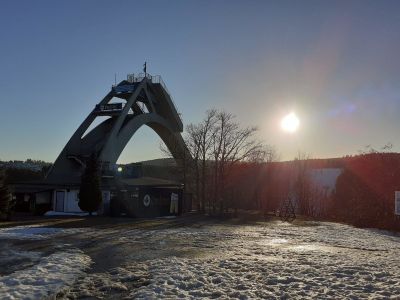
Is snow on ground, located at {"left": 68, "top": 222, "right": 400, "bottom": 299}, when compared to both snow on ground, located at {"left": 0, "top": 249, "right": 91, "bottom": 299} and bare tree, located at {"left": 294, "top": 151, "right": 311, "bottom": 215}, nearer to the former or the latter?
snow on ground, located at {"left": 0, "top": 249, "right": 91, "bottom": 299}

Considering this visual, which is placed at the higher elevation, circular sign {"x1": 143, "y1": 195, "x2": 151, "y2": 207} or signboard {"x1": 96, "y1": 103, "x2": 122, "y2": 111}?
signboard {"x1": 96, "y1": 103, "x2": 122, "y2": 111}

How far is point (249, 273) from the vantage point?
10938 mm

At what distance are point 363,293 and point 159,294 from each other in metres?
3.89

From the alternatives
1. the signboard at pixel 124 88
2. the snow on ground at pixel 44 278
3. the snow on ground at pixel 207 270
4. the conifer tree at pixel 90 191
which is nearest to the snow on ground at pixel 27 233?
the snow on ground at pixel 207 270

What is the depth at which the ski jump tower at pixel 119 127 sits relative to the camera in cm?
5019

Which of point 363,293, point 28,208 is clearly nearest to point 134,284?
point 363,293

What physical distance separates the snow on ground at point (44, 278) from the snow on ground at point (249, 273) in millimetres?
442

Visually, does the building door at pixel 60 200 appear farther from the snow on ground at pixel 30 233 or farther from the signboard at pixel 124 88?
the signboard at pixel 124 88

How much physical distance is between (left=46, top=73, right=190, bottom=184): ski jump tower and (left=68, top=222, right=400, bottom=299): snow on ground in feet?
102

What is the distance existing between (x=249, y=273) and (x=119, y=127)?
146 feet

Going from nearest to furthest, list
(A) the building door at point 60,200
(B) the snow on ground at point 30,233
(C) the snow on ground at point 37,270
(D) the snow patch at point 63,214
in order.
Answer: (C) the snow on ground at point 37,270, (B) the snow on ground at point 30,233, (D) the snow patch at point 63,214, (A) the building door at point 60,200

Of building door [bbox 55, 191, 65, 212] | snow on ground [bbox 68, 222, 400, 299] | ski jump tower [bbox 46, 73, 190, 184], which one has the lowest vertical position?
snow on ground [bbox 68, 222, 400, 299]

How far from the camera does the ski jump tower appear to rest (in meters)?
50.2

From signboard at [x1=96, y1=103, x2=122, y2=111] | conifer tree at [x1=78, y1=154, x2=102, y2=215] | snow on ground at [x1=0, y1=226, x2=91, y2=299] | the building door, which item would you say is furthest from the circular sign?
snow on ground at [x1=0, y1=226, x2=91, y2=299]
